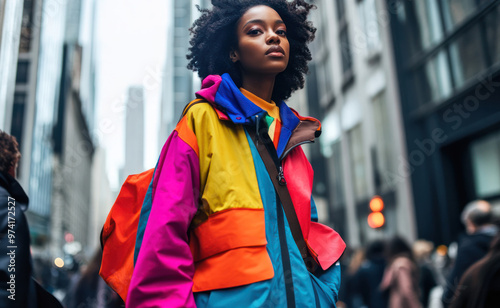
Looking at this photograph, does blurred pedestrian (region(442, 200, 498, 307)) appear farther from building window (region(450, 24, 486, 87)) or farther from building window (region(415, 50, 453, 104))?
building window (region(415, 50, 453, 104))

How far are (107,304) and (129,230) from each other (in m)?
3.62

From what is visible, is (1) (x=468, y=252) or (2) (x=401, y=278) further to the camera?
(2) (x=401, y=278)

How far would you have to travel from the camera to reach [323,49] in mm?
24594

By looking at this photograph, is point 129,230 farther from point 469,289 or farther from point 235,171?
point 469,289

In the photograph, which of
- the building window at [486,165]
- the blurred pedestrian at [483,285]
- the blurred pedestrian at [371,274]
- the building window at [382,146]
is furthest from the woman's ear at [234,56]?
the building window at [382,146]

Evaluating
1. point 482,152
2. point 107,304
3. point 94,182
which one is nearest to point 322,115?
point 482,152

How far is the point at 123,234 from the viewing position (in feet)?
5.91

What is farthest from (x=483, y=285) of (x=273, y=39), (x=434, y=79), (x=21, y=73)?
(x=434, y=79)

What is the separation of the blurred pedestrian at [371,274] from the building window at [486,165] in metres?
3.93

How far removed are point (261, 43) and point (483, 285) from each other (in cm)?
189

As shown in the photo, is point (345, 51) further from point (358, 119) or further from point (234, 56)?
point (234, 56)

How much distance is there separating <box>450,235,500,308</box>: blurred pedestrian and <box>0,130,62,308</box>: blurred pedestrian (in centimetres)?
225

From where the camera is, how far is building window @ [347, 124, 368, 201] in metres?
19.2

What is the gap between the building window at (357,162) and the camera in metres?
19.2
